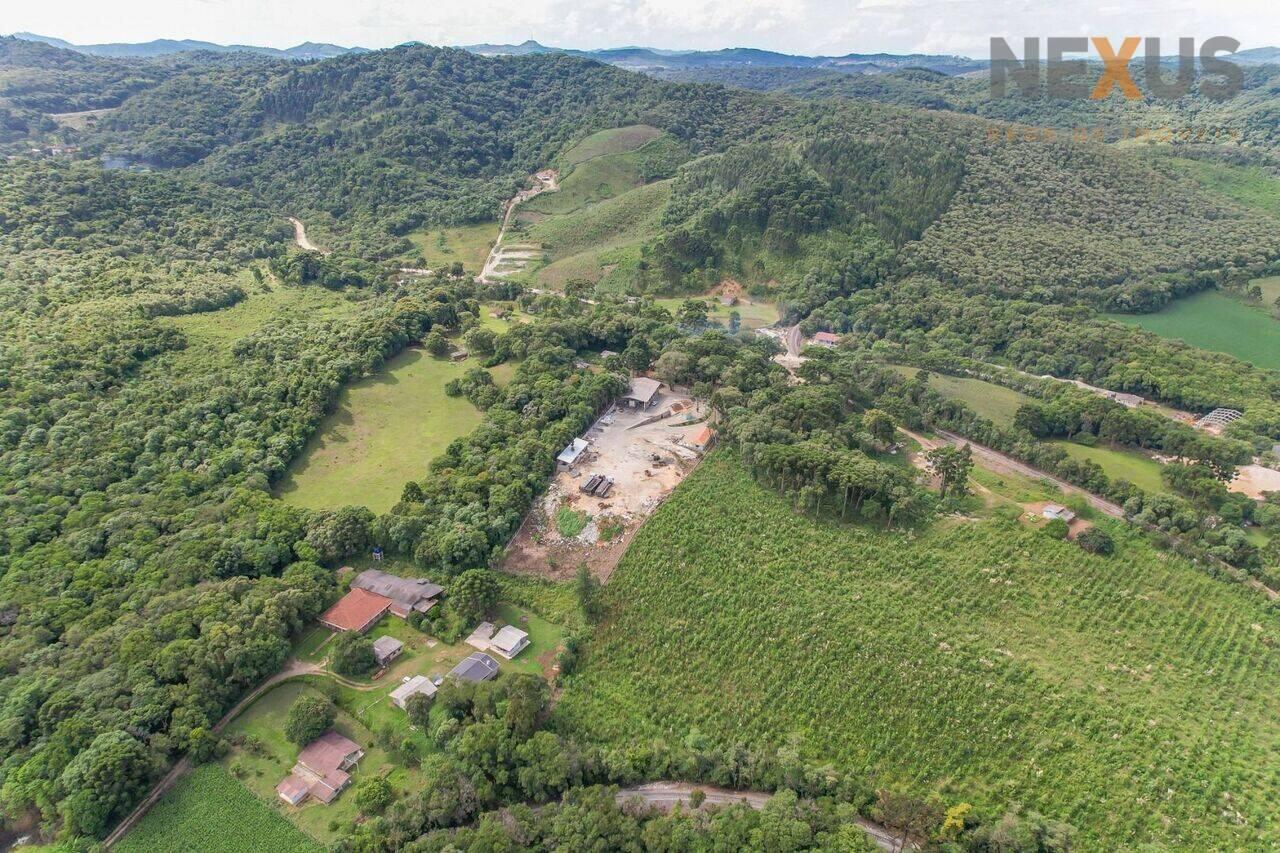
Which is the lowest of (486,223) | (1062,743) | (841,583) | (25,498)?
(1062,743)

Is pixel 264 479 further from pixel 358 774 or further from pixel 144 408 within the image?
pixel 358 774

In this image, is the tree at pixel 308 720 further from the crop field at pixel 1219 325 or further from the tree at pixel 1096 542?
the crop field at pixel 1219 325

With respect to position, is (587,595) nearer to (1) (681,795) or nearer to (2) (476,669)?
(2) (476,669)

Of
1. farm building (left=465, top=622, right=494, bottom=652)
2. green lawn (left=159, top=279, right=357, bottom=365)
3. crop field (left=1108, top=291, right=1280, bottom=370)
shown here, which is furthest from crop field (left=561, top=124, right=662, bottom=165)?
farm building (left=465, top=622, right=494, bottom=652)

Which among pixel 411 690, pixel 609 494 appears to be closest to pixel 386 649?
pixel 411 690

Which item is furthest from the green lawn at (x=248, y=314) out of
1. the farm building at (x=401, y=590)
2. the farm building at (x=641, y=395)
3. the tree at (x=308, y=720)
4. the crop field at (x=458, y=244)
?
the tree at (x=308, y=720)

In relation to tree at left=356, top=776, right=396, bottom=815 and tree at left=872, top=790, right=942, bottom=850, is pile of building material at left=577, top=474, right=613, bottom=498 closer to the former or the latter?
tree at left=356, top=776, right=396, bottom=815

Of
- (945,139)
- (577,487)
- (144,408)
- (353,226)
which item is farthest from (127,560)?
(945,139)
